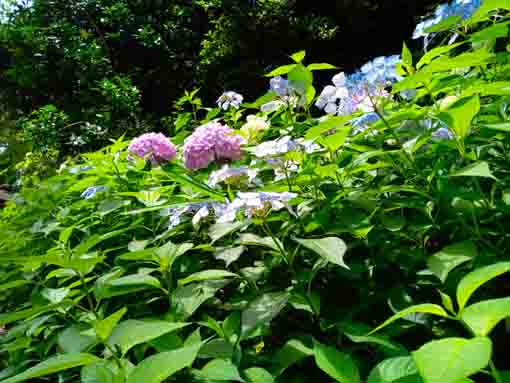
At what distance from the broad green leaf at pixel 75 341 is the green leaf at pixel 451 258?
52cm

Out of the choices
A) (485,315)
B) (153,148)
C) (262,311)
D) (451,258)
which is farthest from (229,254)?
(153,148)

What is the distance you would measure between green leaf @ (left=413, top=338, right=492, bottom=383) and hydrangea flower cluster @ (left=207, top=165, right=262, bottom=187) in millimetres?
667

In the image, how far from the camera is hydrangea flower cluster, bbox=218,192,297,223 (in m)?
0.82

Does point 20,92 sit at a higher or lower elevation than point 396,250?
higher

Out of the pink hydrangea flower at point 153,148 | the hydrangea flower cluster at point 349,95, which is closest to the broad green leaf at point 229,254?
the hydrangea flower cluster at point 349,95

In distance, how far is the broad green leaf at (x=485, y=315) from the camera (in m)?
0.43

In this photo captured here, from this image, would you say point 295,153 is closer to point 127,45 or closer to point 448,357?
point 448,357

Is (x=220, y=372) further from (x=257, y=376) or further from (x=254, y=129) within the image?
(x=254, y=129)

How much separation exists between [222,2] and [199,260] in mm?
8010

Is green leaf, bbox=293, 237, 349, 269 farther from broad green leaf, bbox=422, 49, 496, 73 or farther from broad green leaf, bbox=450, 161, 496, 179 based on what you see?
broad green leaf, bbox=422, 49, 496, 73

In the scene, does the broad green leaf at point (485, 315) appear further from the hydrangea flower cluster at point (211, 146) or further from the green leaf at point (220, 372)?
the hydrangea flower cluster at point (211, 146)

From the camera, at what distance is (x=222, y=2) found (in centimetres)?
829

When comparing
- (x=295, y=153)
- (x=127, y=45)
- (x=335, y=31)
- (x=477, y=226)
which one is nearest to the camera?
(x=477, y=226)

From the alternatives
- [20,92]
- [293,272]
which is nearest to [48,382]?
[293,272]
